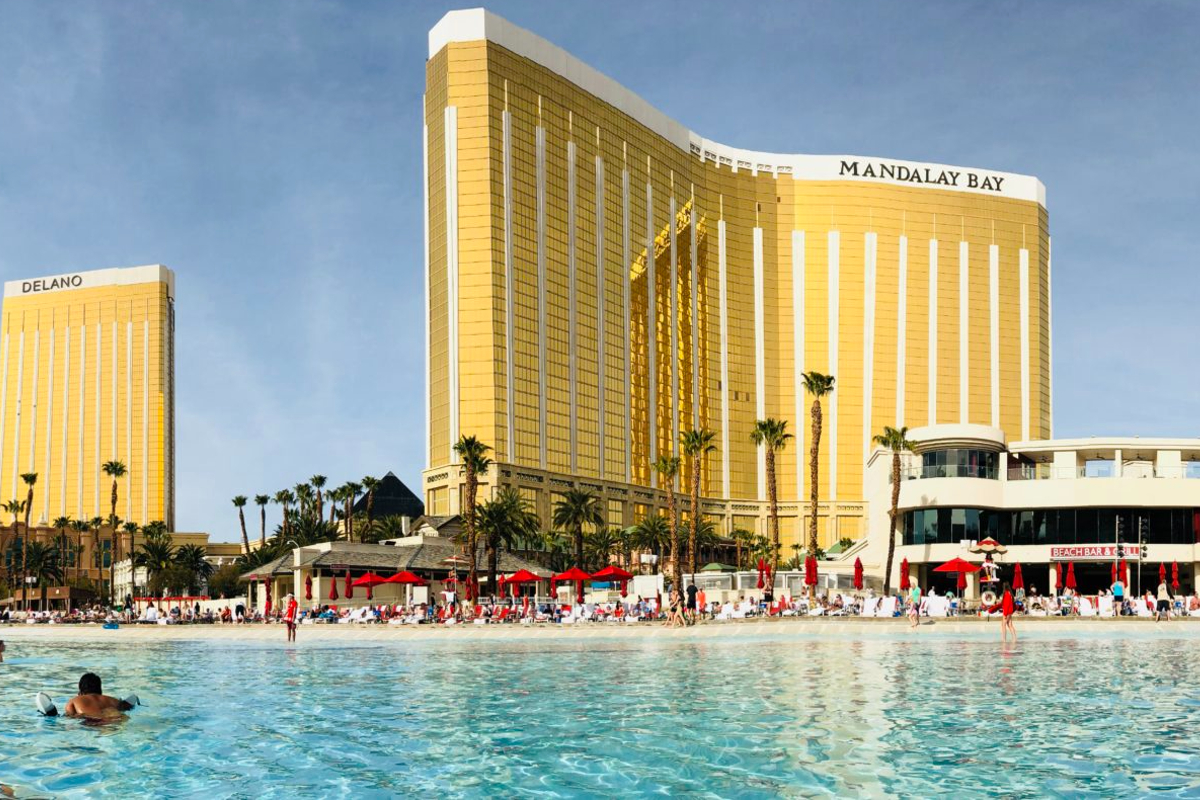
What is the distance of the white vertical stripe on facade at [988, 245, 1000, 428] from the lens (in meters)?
174

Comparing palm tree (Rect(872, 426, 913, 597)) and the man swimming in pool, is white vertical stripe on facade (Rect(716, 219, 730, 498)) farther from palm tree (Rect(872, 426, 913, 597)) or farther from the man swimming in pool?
the man swimming in pool

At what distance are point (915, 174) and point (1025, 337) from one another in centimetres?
2770

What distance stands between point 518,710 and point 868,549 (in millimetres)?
73689

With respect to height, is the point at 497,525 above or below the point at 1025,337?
below

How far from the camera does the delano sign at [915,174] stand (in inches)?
6767

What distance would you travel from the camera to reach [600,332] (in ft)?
488

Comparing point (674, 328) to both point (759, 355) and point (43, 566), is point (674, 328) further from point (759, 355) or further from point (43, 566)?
point (43, 566)

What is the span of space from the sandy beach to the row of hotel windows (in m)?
26.7

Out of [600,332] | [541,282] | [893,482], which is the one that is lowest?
[893,482]

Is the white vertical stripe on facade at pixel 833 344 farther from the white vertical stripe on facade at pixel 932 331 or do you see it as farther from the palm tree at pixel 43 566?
the palm tree at pixel 43 566

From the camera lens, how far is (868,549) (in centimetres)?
9275

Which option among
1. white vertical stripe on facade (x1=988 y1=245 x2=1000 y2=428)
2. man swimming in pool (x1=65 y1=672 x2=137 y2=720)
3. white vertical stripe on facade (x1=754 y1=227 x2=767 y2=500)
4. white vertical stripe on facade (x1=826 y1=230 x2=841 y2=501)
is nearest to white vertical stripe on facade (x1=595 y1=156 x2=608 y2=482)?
white vertical stripe on facade (x1=754 y1=227 x2=767 y2=500)

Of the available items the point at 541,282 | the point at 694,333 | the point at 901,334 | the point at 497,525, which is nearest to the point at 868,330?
the point at 901,334

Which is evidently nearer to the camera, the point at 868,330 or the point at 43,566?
the point at 43,566
